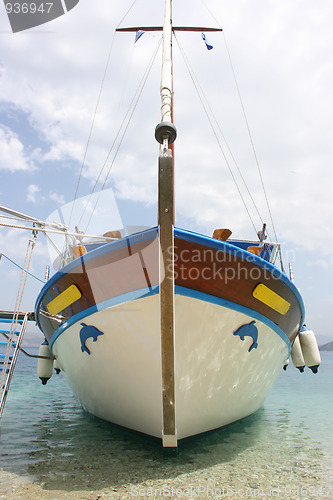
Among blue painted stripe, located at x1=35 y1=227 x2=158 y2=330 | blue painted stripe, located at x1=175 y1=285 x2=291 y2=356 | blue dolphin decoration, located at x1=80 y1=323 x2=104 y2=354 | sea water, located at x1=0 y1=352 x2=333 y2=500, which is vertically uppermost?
blue painted stripe, located at x1=35 y1=227 x2=158 y2=330

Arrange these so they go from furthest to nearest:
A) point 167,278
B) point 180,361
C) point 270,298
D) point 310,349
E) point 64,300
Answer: point 310,349, point 64,300, point 270,298, point 180,361, point 167,278

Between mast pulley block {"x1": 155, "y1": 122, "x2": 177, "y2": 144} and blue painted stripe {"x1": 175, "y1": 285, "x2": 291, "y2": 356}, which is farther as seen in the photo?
blue painted stripe {"x1": 175, "y1": 285, "x2": 291, "y2": 356}

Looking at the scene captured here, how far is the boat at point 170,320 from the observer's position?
3779 mm

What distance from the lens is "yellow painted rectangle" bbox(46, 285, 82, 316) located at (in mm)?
4551

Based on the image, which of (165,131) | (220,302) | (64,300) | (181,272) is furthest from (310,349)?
(165,131)

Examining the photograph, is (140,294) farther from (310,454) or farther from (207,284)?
(310,454)

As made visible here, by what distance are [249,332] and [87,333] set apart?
7.70 ft

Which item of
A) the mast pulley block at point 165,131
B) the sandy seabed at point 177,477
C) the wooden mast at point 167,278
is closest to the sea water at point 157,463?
the sandy seabed at point 177,477

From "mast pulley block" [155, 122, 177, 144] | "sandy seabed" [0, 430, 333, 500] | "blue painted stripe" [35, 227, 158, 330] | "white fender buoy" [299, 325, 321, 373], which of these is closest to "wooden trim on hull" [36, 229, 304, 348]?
"blue painted stripe" [35, 227, 158, 330]

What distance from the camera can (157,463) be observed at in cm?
415

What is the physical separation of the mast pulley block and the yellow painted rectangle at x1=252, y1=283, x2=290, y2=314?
2389 millimetres

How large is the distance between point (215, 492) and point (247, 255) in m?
2.77

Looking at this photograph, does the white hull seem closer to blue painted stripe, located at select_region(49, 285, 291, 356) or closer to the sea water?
blue painted stripe, located at select_region(49, 285, 291, 356)

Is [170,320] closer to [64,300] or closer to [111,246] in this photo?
[111,246]
